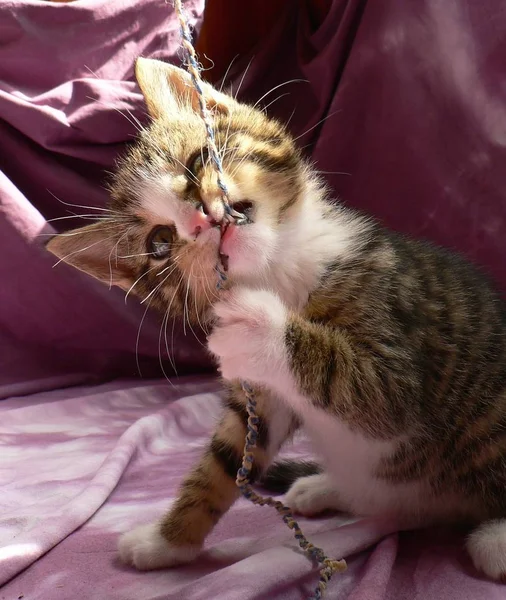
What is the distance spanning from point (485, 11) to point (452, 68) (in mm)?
116

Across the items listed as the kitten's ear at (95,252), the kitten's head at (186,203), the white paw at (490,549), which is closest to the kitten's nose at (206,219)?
the kitten's head at (186,203)

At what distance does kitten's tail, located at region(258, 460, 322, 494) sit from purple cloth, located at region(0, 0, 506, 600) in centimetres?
7

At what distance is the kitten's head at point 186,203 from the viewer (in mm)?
817

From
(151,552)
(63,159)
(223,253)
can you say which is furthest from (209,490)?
(63,159)

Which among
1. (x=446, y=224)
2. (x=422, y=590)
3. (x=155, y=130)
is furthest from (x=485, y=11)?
(x=422, y=590)

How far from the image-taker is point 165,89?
1.08 metres

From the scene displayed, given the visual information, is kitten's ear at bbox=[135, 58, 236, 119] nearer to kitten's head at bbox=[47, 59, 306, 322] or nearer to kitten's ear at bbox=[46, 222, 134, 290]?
kitten's head at bbox=[47, 59, 306, 322]

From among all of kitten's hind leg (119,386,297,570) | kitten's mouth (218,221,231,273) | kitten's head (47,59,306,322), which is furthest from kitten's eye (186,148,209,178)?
kitten's hind leg (119,386,297,570)

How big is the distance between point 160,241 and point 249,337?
24cm

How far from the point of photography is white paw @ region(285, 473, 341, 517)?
3.39 feet

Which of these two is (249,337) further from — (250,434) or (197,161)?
(197,161)

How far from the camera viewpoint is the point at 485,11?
1260 millimetres

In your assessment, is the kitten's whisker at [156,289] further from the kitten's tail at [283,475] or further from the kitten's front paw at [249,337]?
the kitten's tail at [283,475]

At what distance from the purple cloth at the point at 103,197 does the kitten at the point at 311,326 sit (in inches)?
2.8
